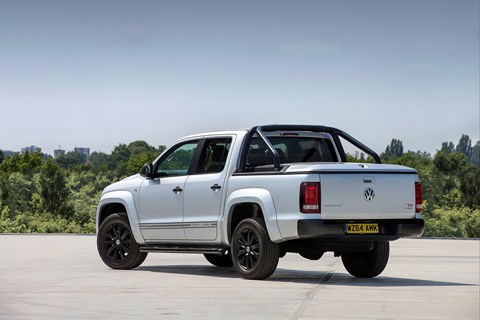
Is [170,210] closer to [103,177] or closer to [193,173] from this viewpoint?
[193,173]

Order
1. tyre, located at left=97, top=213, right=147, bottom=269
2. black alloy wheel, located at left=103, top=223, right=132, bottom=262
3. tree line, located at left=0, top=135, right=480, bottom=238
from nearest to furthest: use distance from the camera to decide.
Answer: tyre, located at left=97, top=213, right=147, bottom=269, black alloy wheel, located at left=103, top=223, right=132, bottom=262, tree line, located at left=0, top=135, right=480, bottom=238

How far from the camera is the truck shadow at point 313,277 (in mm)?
13562

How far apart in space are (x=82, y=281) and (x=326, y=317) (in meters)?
4.78

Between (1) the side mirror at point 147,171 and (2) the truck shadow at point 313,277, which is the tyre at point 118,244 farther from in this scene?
(1) the side mirror at point 147,171

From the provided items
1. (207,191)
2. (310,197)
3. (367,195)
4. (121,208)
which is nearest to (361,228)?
(367,195)

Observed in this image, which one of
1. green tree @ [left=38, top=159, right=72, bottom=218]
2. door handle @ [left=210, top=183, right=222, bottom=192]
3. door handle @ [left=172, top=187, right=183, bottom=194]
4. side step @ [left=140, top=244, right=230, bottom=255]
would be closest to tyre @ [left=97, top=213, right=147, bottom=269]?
side step @ [left=140, top=244, right=230, bottom=255]

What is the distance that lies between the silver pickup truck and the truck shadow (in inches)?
12.6

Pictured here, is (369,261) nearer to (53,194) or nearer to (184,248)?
(184,248)

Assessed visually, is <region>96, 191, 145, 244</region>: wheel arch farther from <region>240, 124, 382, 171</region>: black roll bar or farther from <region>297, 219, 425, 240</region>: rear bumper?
<region>297, 219, 425, 240</region>: rear bumper

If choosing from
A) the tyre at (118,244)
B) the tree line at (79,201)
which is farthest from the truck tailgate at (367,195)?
the tree line at (79,201)

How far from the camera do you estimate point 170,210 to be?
1508 cm

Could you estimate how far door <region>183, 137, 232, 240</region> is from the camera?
1436 cm

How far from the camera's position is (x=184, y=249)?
14.8 metres

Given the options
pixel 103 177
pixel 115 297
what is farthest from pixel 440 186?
pixel 115 297
